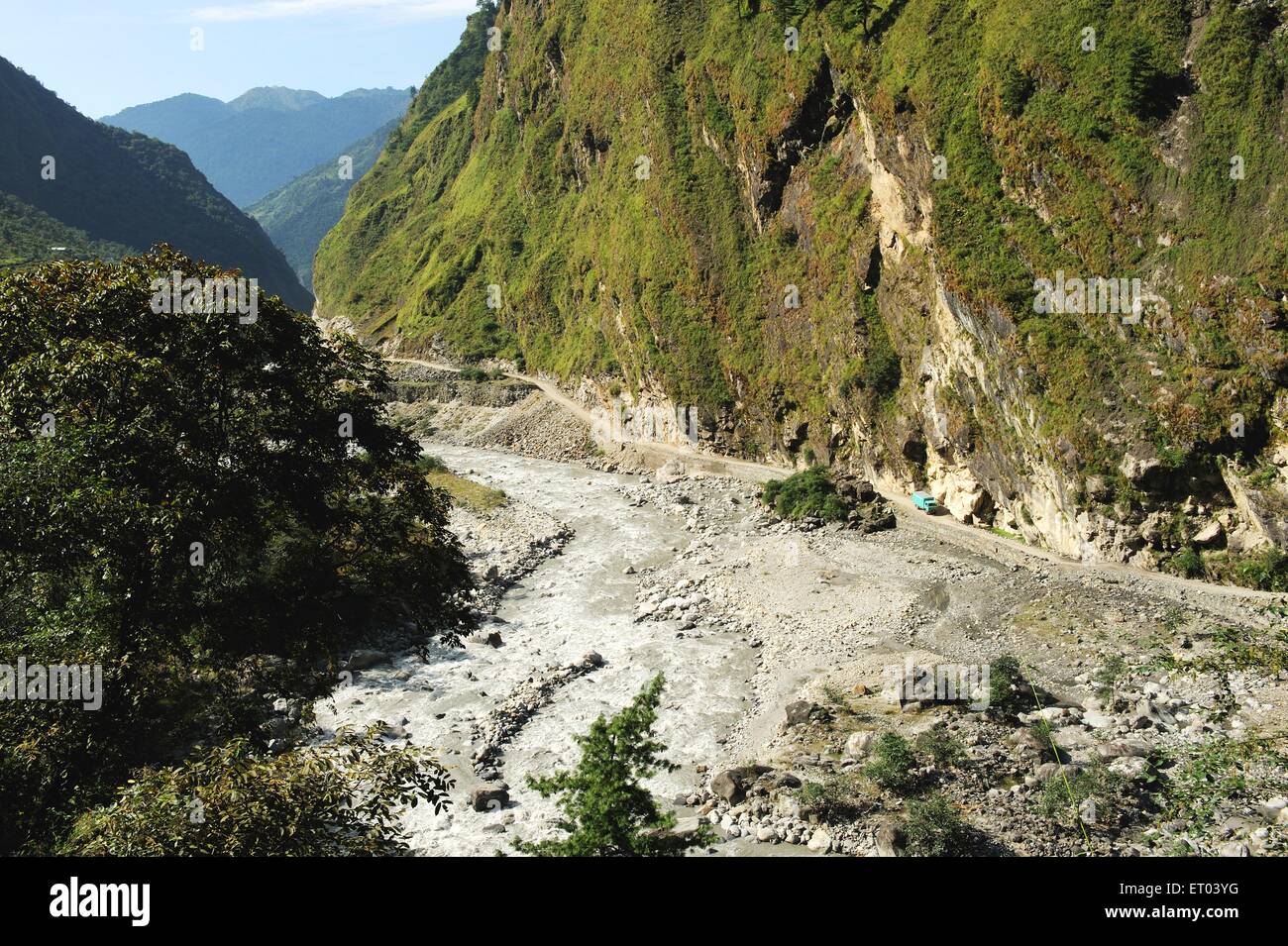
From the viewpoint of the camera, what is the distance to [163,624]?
13.3m

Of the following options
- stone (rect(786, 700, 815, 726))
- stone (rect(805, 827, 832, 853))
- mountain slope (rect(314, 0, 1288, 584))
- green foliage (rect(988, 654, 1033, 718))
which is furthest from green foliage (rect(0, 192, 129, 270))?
green foliage (rect(988, 654, 1033, 718))

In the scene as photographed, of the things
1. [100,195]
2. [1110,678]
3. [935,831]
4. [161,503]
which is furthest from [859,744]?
[100,195]

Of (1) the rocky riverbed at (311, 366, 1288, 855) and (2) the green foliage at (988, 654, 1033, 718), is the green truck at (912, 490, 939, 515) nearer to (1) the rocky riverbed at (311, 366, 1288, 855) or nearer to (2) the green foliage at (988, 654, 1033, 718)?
(1) the rocky riverbed at (311, 366, 1288, 855)

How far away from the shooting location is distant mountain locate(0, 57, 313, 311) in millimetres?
115494

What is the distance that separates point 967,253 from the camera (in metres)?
42.1

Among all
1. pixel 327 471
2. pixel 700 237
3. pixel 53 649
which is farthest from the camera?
pixel 700 237

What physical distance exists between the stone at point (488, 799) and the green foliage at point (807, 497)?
1032 inches

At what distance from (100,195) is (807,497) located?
134 m

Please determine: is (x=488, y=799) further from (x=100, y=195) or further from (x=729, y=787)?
(x=100, y=195)

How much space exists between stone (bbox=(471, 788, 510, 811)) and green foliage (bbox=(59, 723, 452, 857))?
13766 mm
